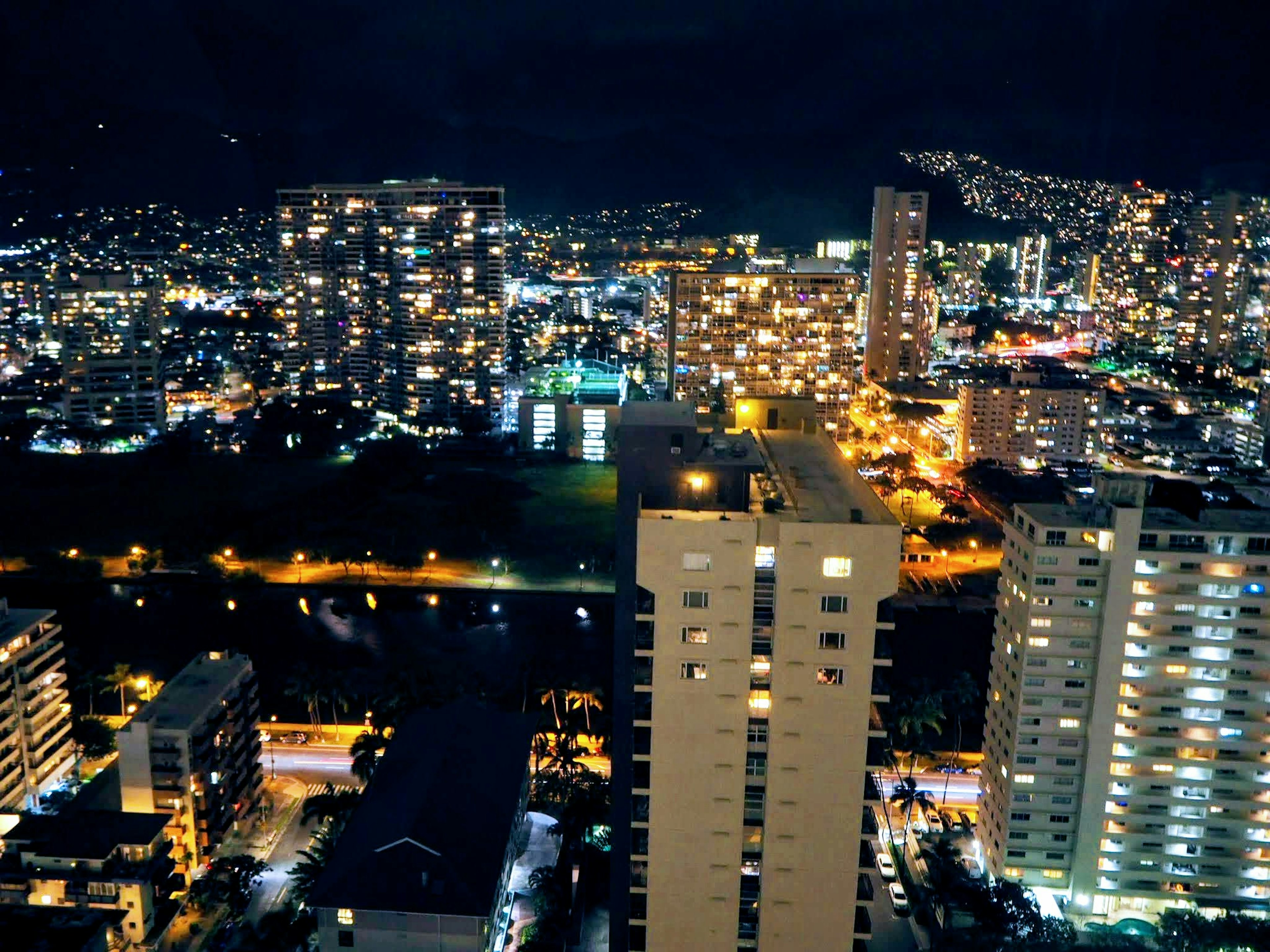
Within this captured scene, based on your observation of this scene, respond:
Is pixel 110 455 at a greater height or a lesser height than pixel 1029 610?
lesser

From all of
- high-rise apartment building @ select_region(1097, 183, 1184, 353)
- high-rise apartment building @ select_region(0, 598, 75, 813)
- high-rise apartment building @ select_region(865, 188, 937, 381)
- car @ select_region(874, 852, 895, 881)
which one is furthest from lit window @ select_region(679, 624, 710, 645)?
high-rise apartment building @ select_region(1097, 183, 1184, 353)

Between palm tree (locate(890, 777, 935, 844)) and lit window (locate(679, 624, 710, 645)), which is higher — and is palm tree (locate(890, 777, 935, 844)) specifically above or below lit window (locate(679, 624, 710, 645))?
below

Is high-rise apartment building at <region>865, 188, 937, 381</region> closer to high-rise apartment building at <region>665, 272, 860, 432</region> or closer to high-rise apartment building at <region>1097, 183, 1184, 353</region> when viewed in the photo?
high-rise apartment building at <region>665, 272, 860, 432</region>

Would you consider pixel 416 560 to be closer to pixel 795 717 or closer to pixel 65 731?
pixel 65 731

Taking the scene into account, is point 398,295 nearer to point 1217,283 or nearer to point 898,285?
point 898,285

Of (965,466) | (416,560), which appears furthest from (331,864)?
(965,466)

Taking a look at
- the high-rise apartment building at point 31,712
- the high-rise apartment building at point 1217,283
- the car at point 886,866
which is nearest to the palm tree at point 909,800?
the car at point 886,866
